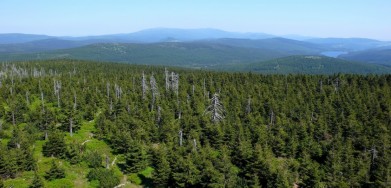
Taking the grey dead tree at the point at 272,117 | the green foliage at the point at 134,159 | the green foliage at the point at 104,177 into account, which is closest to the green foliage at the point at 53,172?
the green foliage at the point at 104,177

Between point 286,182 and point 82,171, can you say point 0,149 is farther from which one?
point 286,182

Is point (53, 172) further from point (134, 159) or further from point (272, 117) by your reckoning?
point (272, 117)

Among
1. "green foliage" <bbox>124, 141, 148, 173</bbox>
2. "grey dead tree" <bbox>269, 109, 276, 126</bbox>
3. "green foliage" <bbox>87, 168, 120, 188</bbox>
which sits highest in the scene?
"grey dead tree" <bbox>269, 109, 276, 126</bbox>

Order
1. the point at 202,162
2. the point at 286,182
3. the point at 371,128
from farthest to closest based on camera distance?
1. the point at 371,128
2. the point at 202,162
3. the point at 286,182

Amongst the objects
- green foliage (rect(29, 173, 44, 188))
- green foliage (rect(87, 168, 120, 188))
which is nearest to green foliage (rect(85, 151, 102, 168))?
green foliage (rect(87, 168, 120, 188))

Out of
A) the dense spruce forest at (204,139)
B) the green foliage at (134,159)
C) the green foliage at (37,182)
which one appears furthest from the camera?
the green foliage at (134,159)

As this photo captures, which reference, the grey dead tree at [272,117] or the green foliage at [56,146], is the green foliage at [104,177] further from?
the grey dead tree at [272,117]

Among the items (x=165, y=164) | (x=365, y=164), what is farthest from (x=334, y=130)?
(x=165, y=164)

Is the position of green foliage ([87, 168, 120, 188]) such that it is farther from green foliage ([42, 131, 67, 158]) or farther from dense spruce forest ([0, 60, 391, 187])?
green foliage ([42, 131, 67, 158])
